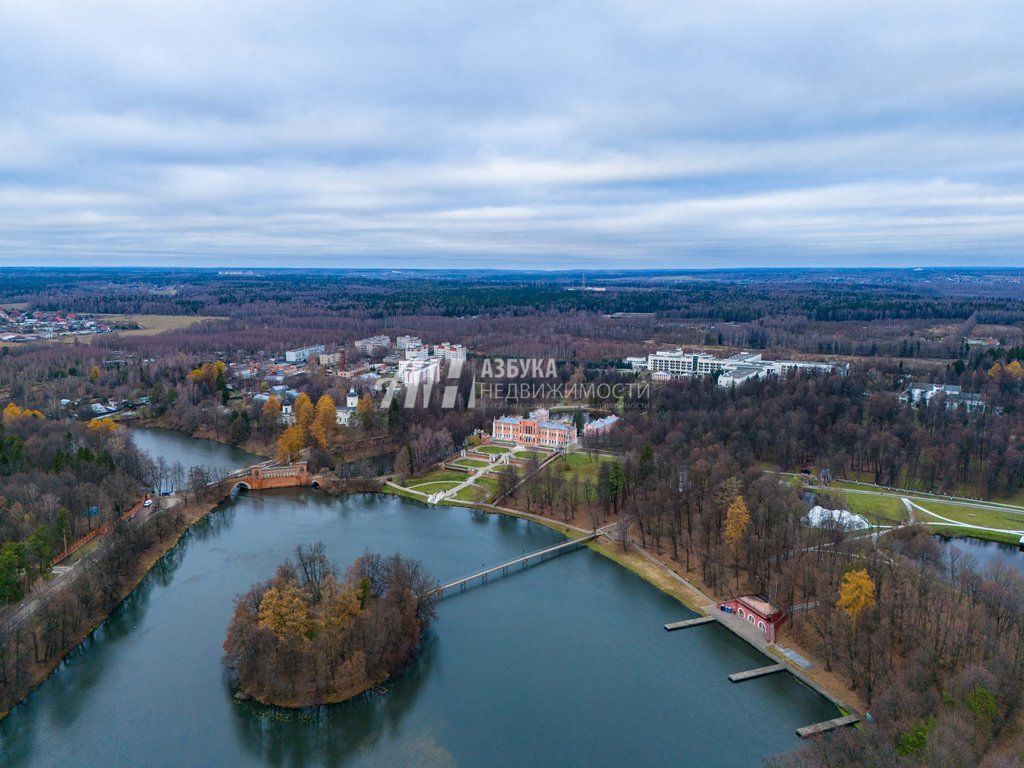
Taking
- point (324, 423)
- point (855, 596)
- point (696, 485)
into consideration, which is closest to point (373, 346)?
point (324, 423)

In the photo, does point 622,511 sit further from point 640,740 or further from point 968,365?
point 968,365

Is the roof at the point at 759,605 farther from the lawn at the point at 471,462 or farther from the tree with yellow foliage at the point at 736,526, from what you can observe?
the lawn at the point at 471,462

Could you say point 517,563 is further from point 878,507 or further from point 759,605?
point 878,507

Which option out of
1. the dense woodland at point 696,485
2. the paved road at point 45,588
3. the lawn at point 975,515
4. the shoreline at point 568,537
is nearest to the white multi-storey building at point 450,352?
the dense woodland at point 696,485

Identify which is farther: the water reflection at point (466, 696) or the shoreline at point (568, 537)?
the shoreline at point (568, 537)

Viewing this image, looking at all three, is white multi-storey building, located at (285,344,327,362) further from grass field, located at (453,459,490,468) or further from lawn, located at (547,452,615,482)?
lawn, located at (547,452,615,482)

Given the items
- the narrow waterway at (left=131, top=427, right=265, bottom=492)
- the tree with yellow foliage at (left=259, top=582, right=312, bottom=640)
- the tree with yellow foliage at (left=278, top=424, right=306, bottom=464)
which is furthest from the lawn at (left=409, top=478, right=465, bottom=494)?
the tree with yellow foliage at (left=259, top=582, right=312, bottom=640)
